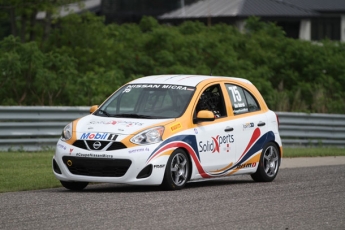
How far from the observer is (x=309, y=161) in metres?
18.4

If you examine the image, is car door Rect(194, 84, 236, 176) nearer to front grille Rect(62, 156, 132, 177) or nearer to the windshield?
the windshield

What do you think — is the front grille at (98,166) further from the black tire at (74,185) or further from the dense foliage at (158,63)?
the dense foliage at (158,63)

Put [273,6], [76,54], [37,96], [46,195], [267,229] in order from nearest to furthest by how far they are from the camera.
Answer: [267,229], [46,195], [37,96], [76,54], [273,6]

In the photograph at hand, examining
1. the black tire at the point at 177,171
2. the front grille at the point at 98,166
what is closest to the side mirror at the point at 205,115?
the black tire at the point at 177,171

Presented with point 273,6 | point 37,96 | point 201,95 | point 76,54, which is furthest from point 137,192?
point 273,6

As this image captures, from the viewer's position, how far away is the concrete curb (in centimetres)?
1742

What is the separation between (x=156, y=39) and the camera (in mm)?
33531

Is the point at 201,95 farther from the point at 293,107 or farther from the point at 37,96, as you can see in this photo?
the point at 293,107

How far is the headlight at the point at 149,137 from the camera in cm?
1155

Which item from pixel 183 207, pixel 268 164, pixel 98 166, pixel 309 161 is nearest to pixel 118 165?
pixel 98 166

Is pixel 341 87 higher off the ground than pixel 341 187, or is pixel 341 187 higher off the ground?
pixel 341 187

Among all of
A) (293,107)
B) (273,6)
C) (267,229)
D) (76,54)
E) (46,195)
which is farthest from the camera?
(273,6)

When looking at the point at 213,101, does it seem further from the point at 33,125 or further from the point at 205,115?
the point at 33,125

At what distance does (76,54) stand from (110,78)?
16.7ft
